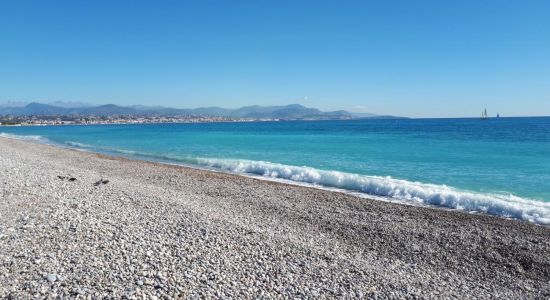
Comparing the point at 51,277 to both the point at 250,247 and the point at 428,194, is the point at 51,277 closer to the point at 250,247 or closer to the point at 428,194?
the point at 250,247

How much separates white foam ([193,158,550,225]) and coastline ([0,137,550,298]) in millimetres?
1248

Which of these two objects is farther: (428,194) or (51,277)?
(428,194)

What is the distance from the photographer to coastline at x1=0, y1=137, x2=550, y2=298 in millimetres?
6383

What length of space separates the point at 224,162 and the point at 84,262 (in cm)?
2140

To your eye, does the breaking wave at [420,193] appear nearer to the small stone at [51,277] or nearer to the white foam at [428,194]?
the white foam at [428,194]

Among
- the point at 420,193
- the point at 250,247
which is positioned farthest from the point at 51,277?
the point at 420,193

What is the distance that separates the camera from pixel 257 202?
14.1 metres

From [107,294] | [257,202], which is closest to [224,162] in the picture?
[257,202]

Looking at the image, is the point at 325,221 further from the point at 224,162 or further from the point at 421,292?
the point at 224,162

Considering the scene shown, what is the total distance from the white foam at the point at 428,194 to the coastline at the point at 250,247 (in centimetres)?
125

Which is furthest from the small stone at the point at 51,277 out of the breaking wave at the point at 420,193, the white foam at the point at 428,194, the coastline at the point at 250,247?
the white foam at the point at 428,194

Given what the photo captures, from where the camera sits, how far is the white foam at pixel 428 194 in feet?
44.4

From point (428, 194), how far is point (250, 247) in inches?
408

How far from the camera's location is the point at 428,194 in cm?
1608
